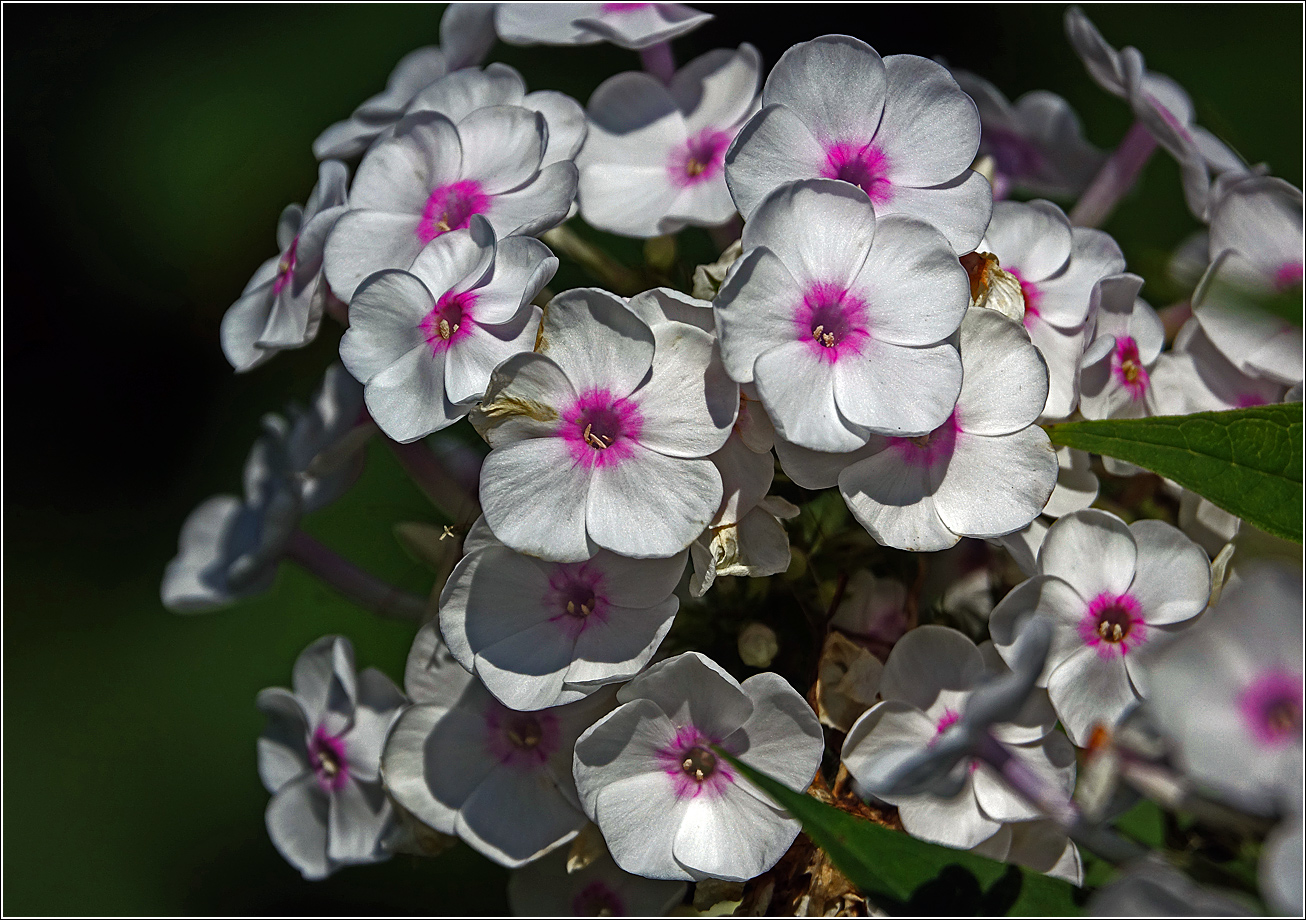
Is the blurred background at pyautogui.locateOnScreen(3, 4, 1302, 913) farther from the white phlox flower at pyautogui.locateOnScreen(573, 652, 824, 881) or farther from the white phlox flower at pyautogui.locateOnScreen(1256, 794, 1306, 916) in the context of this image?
the white phlox flower at pyautogui.locateOnScreen(1256, 794, 1306, 916)

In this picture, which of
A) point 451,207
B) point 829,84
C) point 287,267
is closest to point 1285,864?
point 829,84

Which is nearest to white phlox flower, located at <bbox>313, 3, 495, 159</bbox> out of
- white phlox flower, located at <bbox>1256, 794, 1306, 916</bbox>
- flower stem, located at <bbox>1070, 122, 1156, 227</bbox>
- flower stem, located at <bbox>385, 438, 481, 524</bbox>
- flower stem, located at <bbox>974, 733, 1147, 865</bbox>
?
flower stem, located at <bbox>385, 438, 481, 524</bbox>

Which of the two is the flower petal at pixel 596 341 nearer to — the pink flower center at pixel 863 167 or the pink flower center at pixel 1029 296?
the pink flower center at pixel 863 167

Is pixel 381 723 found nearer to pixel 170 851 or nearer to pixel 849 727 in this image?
pixel 849 727

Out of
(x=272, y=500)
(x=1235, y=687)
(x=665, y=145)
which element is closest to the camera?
(x=1235, y=687)

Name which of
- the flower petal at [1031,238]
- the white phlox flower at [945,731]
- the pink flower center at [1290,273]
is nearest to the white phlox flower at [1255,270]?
the pink flower center at [1290,273]

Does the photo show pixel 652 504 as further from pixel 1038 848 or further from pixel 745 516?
pixel 1038 848
